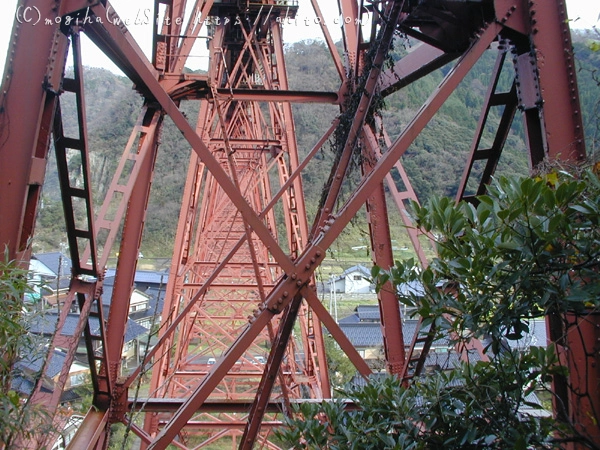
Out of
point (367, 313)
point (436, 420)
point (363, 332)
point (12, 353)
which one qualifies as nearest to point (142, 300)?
point (363, 332)

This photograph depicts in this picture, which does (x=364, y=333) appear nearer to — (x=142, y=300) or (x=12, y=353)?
(x=142, y=300)

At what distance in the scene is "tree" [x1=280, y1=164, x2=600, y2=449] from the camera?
57.4 inches

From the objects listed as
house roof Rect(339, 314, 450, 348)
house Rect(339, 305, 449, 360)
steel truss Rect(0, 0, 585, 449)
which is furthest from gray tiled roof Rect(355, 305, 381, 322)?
steel truss Rect(0, 0, 585, 449)

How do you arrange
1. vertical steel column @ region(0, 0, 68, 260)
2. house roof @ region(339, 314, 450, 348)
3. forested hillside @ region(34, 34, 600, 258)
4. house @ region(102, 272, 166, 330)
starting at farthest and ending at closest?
forested hillside @ region(34, 34, 600, 258)
house roof @ region(339, 314, 450, 348)
house @ region(102, 272, 166, 330)
vertical steel column @ region(0, 0, 68, 260)

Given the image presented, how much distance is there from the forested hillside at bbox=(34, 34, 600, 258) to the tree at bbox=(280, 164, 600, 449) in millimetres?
14529

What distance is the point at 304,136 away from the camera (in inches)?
1252

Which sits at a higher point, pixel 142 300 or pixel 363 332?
pixel 142 300

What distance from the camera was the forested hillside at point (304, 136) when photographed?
20.6m

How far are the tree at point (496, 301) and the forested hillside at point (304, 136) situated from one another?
47.7ft

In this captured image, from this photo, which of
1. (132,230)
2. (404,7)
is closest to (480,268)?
(404,7)

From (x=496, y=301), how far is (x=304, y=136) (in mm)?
30742

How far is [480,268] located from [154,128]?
9.85 feet

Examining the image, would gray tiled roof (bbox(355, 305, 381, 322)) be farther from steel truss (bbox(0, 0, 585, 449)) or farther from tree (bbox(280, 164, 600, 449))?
tree (bbox(280, 164, 600, 449))

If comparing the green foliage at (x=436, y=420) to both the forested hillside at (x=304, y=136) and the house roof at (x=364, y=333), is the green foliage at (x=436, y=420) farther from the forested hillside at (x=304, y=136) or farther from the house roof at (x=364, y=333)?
the house roof at (x=364, y=333)
